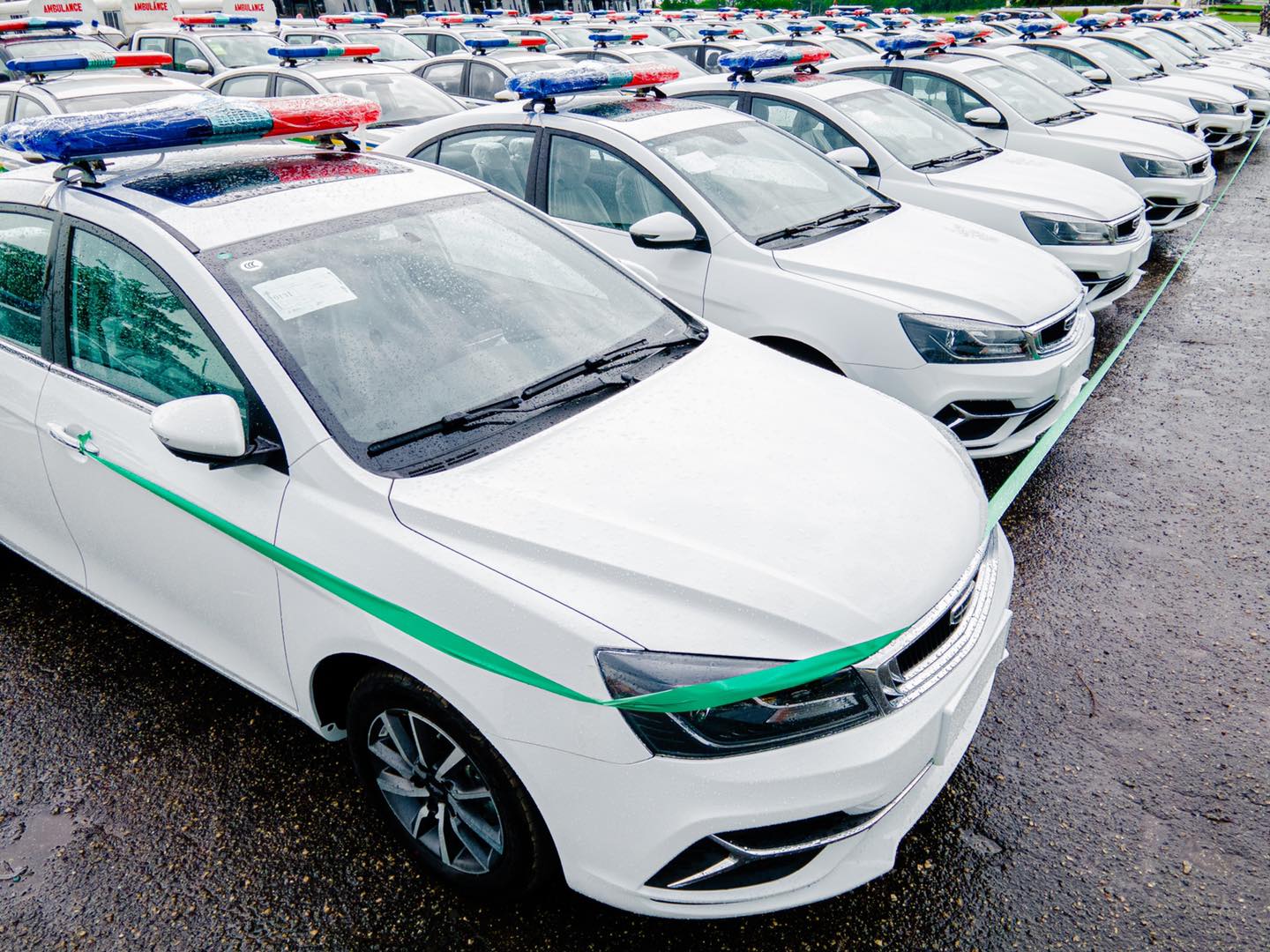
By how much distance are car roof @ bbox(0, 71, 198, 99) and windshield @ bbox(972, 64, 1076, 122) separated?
275 inches

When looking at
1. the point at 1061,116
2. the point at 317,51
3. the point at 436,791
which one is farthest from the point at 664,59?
the point at 436,791

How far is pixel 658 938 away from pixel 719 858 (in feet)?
1.82

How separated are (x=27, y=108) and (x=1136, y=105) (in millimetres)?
10849

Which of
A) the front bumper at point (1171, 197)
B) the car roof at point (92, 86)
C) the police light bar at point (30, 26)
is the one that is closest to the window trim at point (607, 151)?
the car roof at point (92, 86)

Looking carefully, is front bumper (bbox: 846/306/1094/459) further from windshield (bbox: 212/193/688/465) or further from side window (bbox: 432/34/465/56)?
side window (bbox: 432/34/465/56)

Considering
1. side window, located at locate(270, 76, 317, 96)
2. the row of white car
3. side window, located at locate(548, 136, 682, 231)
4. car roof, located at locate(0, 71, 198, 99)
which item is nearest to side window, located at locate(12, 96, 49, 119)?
car roof, located at locate(0, 71, 198, 99)

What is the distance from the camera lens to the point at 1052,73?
9828 mm

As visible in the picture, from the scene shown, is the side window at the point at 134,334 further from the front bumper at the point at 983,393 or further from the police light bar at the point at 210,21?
the police light bar at the point at 210,21

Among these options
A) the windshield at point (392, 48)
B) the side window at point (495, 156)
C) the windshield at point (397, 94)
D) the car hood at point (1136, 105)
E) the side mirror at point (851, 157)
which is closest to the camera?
the side window at point (495, 156)

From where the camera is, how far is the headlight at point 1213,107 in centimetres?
1169

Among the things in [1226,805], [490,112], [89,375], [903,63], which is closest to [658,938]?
[1226,805]

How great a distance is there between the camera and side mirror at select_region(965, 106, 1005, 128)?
7.66 metres

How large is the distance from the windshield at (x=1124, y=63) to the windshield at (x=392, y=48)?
33.4 ft

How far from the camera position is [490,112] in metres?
4.96
